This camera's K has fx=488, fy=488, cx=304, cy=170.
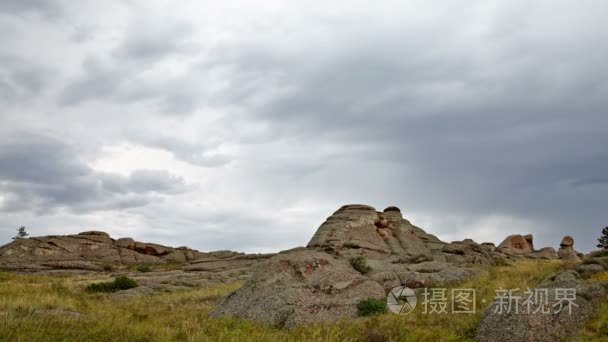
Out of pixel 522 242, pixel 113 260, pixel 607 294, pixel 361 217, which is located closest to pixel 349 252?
pixel 361 217

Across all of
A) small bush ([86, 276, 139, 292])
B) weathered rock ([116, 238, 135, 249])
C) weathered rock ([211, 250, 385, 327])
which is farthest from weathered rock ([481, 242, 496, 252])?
weathered rock ([116, 238, 135, 249])

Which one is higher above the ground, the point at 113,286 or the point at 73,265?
the point at 73,265

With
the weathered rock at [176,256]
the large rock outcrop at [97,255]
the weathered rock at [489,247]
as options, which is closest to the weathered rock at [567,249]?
→ the weathered rock at [489,247]

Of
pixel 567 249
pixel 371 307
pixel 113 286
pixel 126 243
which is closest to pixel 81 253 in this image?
pixel 126 243

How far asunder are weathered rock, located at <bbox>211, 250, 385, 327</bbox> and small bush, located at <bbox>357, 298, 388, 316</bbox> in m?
0.27

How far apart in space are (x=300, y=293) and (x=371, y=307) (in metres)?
2.80

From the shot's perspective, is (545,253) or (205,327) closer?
(205,327)

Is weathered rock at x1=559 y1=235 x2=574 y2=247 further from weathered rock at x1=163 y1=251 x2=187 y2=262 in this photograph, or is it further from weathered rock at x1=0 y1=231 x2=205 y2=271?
weathered rock at x1=163 y1=251 x2=187 y2=262

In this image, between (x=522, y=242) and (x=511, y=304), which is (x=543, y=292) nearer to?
(x=511, y=304)

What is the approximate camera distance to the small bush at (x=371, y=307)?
17.2 m

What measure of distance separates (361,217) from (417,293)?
25841 millimetres

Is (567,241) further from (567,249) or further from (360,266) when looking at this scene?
(360,266)

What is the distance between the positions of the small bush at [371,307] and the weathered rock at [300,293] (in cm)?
27

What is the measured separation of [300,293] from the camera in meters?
18.6
